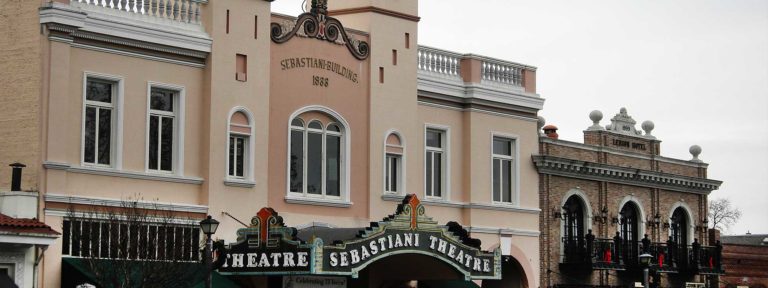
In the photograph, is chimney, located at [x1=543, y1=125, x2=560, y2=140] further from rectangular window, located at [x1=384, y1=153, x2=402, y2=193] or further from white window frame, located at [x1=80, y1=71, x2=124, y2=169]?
white window frame, located at [x1=80, y1=71, x2=124, y2=169]

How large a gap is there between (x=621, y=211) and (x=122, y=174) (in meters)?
20.6

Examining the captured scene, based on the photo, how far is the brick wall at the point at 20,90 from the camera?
3203cm

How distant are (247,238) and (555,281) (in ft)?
47.3

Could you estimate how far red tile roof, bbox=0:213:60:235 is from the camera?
30.2m

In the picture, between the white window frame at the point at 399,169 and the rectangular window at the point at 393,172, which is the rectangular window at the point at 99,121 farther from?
the rectangular window at the point at 393,172

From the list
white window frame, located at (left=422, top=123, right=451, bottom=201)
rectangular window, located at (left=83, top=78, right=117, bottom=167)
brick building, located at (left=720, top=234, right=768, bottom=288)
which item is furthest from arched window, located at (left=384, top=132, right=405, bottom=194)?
brick building, located at (left=720, top=234, right=768, bottom=288)

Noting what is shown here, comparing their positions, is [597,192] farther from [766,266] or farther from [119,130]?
[119,130]

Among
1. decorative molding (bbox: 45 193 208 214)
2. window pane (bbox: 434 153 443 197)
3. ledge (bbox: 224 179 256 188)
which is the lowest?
decorative molding (bbox: 45 193 208 214)

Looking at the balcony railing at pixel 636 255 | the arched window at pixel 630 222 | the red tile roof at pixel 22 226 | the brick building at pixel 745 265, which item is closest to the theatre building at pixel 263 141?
the red tile roof at pixel 22 226

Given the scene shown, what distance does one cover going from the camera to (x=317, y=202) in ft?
124

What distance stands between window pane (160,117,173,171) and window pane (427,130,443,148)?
358 inches

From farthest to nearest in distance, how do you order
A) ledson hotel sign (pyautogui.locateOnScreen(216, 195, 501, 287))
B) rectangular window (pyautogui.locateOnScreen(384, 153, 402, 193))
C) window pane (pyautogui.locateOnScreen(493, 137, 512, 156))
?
window pane (pyautogui.locateOnScreen(493, 137, 512, 156)), rectangular window (pyautogui.locateOnScreen(384, 153, 402, 193)), ledson hotel sign (pyautogui.locateOnScreen(216, 195, 501, 287))

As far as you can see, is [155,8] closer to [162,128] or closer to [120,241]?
[162,128]

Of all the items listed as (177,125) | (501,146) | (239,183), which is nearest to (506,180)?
(501,146)
